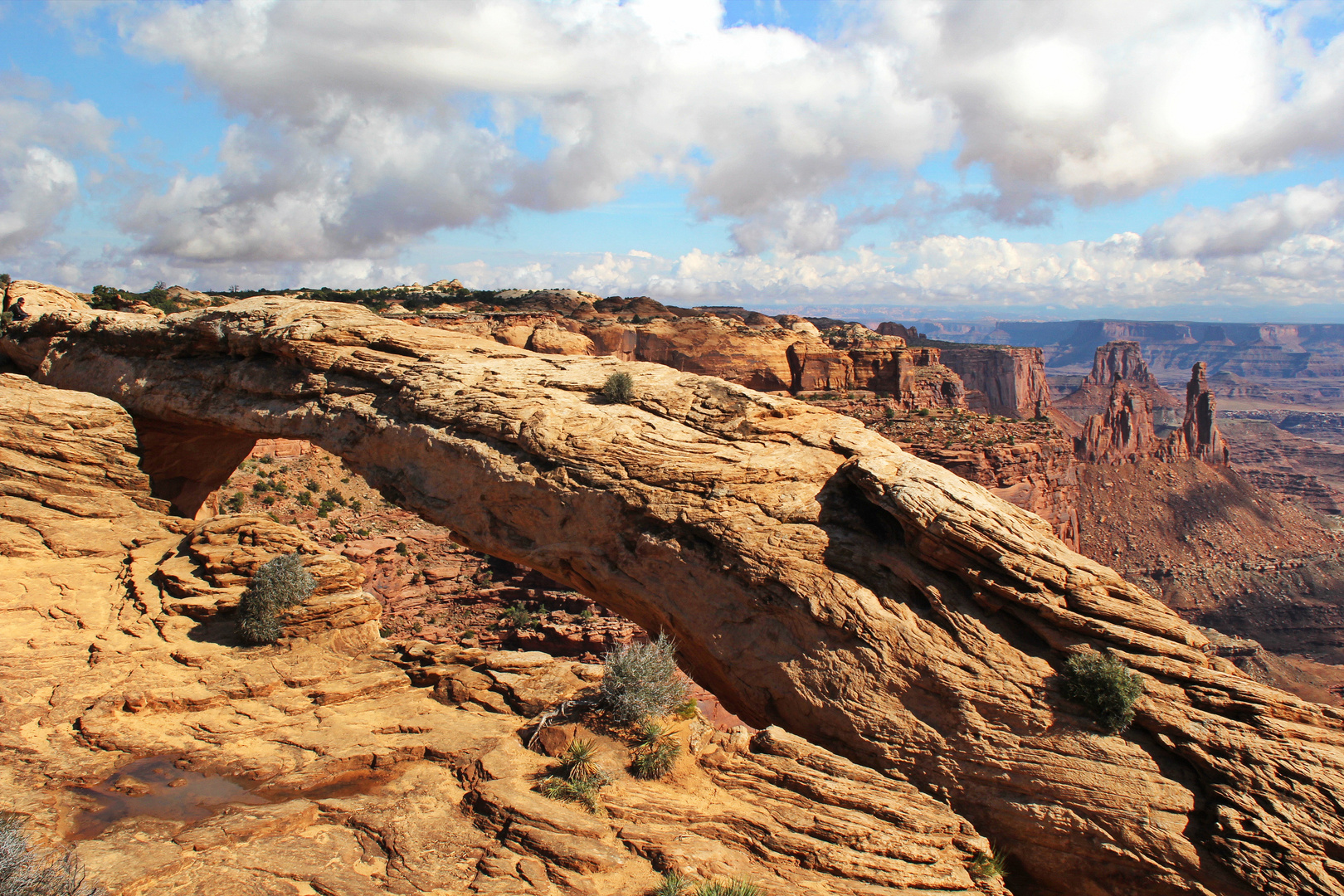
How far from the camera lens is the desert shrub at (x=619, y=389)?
14.8m

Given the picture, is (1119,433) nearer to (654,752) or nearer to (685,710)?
(685,710)

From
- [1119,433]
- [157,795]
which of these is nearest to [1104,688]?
[157,795]

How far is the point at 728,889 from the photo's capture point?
24.0 feet

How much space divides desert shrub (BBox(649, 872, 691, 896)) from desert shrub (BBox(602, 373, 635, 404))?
9.31 metres

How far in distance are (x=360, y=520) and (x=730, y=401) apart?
28991 millimetres

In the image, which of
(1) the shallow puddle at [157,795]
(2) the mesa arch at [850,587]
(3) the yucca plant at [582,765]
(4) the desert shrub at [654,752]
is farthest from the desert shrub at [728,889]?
(1) the shallow puddle at [157,795]

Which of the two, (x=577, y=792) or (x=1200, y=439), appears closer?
(x=577, y=792)

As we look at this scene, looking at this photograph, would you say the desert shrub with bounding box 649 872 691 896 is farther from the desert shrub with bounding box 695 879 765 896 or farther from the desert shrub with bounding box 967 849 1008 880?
the desert shrub with bounding box 967 849 1008 880

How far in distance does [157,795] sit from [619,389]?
10034 mm

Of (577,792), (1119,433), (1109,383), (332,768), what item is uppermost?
(1109,383)

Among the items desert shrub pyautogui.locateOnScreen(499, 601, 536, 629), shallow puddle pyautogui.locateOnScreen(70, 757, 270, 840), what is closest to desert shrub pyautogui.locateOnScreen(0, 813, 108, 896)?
shallow puddle pyautogui.locateOnScreen(70, 757, 270, 840)

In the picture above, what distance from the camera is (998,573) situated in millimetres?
11000

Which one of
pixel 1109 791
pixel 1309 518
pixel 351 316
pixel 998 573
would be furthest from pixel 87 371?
pixel 1309 518

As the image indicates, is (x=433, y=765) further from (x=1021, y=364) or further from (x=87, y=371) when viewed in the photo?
(x=1021, y=364)
